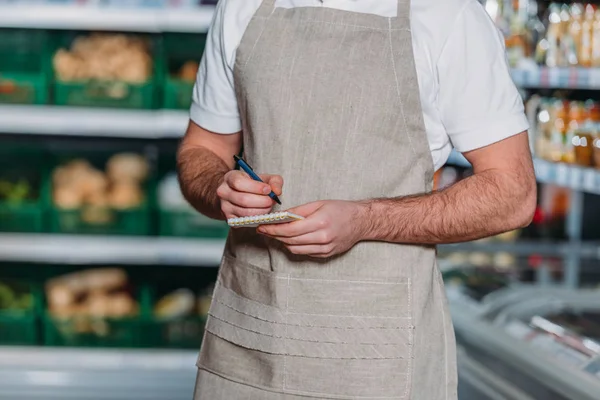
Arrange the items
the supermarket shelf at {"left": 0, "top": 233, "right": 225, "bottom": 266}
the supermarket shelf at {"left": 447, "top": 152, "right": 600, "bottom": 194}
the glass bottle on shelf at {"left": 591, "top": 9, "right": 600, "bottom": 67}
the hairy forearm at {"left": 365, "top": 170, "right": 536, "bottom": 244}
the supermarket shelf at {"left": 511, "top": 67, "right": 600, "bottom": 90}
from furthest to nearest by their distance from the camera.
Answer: the supermarket shelf at {"left": 0, "top": 233, "right": 225, "bottom": 266}
the glass bottle on shelf at {"left": 591, "top": 9, "right": 600, "bottom": 67}
the supermarket shelf at {"left": 511, "top": 67, "right": 600, "bottom": 90}
the supermarket shelf at {"left": 447, "top": 152, "right": 600, "bottom": 194}
the hairy forearm at {"left": 365, "top": 170, "right": 536, "bottom": 244}

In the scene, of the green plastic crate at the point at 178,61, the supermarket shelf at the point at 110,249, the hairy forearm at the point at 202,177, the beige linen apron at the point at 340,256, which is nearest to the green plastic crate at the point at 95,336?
the supermarket shelf at the point at 110,249

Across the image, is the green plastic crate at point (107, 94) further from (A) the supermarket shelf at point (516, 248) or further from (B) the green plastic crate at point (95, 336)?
(A) the supermarket shelf at point (516, 248)

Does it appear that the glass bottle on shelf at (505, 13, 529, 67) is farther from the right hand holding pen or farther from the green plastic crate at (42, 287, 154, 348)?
the right hand holding pen

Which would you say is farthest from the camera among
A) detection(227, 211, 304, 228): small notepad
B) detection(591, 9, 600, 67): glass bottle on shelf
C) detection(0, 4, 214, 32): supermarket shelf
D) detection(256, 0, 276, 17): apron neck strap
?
detection(0, 4, 214, 32): supermarket shelf

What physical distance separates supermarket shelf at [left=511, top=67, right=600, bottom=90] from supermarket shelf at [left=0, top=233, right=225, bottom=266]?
3.98 ft

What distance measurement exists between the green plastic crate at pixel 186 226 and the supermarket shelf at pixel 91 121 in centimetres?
31

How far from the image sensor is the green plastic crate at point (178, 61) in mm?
3580

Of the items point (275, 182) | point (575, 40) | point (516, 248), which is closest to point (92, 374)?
point (516, 248)

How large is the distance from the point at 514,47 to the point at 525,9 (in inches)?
12.4

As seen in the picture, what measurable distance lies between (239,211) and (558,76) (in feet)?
5.46

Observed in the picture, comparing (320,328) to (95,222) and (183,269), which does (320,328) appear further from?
(183,269)

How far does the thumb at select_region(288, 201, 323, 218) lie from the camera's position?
146 cm


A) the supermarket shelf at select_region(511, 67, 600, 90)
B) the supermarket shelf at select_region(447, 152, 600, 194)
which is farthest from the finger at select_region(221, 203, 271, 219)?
the supermarket shelf at select_region(511, 67, 600, 90)

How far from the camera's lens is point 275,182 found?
1502 millimetres
